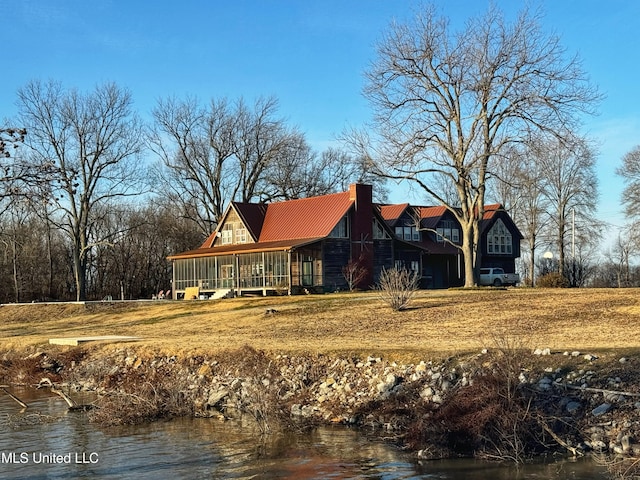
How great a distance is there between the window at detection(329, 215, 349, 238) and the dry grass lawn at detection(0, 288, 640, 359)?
10.8 metres

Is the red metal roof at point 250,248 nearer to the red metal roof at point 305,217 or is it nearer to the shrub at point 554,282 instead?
the red metal roof at point 305,217

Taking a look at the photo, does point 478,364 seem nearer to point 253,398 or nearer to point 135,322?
point 253,398

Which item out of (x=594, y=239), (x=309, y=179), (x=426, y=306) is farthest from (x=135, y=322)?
(x=594, y=239)

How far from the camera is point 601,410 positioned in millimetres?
13211

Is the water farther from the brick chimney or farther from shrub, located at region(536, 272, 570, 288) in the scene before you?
the brick chimney

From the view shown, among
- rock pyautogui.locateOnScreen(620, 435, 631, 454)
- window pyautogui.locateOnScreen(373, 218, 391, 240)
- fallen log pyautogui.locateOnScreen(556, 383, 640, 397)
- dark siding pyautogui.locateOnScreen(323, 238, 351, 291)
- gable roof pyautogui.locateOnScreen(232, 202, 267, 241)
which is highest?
gable roof pyautogui.locateOnScreen(232, 202, 267, 241)

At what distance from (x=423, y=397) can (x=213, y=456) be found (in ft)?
14.1

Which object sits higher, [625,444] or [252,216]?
[252,216]

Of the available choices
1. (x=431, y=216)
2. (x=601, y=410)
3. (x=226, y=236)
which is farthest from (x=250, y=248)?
(x=601, y=410)

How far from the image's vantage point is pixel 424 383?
15.4m

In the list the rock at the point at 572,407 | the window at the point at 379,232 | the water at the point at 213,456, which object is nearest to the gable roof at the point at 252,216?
the window at the point at 379,232

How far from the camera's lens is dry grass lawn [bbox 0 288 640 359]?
19.5m

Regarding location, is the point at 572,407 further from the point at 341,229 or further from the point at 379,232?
the point at 379,232

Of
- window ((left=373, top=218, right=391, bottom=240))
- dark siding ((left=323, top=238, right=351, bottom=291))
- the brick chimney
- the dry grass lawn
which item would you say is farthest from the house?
the dry grass lawn
